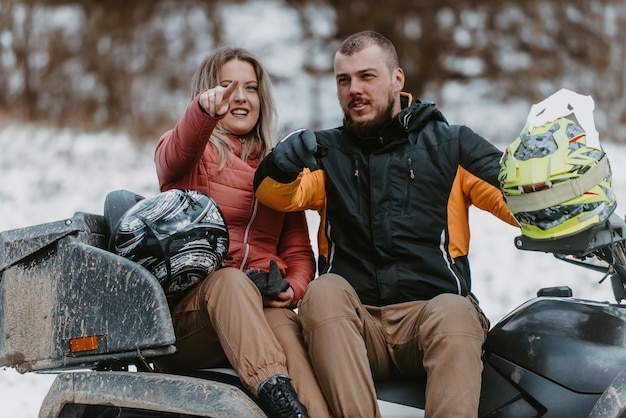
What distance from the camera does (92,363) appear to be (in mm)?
2752

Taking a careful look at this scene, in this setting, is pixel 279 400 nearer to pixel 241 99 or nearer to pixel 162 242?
pixel 162 242

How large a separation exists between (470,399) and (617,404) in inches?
16.1

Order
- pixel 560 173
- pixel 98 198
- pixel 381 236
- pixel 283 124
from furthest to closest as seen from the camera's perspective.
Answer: pixel 283 124, pixel 98 198, pixel 381 236, pixel 560 173

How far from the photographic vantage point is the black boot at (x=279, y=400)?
265cm

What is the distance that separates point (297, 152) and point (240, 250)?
47 centimetres

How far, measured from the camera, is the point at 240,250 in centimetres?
326

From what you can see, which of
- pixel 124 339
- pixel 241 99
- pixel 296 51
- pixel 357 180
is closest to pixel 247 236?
pixel 357 180

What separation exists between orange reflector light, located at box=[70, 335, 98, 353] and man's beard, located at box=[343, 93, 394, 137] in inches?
48.9

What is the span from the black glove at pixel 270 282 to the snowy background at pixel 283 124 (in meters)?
4.74

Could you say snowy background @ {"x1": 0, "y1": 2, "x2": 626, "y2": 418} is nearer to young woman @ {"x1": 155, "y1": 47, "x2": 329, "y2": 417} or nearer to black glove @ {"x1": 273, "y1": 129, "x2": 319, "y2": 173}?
young woman @ {"x1": 155, "y1": 47, "x2": 329, "y2": 417}

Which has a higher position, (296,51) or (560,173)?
(296,51)

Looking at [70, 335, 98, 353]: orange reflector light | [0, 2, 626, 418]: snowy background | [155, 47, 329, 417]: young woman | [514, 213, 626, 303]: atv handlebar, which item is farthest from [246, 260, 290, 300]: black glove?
[0, 2, 626, 418]: snowy background

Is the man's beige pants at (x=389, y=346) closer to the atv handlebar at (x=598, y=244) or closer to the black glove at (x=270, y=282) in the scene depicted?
the black glove at (x=270, y=282)

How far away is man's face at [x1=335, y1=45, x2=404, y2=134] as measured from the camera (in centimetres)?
341
